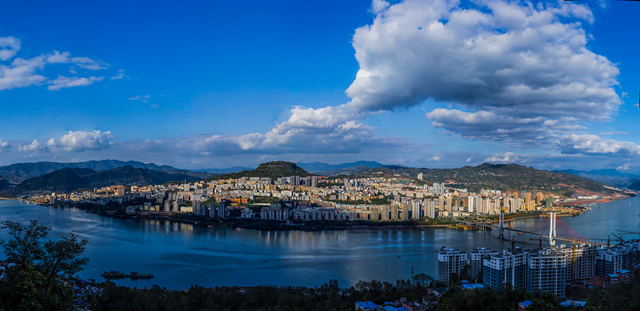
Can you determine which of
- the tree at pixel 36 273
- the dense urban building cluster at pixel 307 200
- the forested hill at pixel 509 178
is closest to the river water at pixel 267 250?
the dense urban building cluster at pixel 307 200

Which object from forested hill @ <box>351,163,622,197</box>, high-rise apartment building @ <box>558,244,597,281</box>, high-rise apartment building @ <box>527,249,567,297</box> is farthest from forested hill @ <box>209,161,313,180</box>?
high-rise apartment building @ <box>527,249,567,297</box>

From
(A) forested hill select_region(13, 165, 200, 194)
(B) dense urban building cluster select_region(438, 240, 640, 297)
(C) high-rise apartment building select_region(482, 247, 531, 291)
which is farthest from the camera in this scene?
(A) forested hill select_region(13, 165, 200, 194)

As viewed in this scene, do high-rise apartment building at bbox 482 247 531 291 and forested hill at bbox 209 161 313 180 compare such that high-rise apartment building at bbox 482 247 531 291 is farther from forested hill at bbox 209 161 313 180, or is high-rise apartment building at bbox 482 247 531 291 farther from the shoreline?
forested hill at bbox 209 161 313 180

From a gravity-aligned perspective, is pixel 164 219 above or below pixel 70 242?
below

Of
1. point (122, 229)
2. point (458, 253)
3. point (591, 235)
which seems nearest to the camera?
point (458, 253)

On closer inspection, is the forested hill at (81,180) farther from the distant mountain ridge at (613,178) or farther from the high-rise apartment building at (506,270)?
the distant mountain ridge at (613,178)

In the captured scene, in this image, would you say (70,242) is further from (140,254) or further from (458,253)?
(140,254)

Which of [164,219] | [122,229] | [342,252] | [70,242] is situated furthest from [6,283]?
[164,219]

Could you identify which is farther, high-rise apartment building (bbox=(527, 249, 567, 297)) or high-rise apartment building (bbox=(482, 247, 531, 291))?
high-rise apartment building (bbox=(527, 249, 567, 297))
